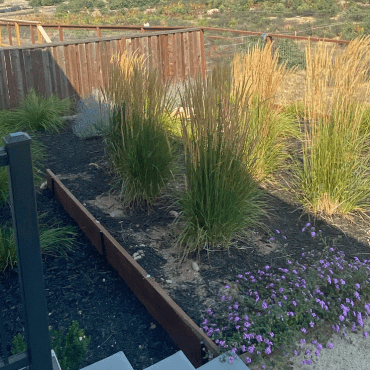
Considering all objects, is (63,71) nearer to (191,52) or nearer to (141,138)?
(191,52)

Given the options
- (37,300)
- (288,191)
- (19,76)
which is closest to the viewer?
(37,300)

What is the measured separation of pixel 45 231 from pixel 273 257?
1.78 metres

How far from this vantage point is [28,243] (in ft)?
4.37

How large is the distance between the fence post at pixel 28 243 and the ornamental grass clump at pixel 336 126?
2653 mm

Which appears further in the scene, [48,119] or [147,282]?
[48,119]

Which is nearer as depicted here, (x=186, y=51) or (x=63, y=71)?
(x=63, y=71)

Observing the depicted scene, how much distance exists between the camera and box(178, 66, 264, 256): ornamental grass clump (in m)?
2.90

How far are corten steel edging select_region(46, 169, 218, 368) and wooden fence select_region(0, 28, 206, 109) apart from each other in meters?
3.65

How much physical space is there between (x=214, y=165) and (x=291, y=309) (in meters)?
1.02

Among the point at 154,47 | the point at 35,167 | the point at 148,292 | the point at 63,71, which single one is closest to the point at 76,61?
the point at 63,71

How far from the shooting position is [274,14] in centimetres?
3159

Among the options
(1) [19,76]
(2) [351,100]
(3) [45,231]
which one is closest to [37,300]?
(3) [45,231]

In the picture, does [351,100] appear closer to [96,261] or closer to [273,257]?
[273,257]

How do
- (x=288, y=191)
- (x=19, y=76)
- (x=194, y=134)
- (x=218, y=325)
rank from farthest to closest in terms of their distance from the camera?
1. (x=19, y=76)
2. (x=288, y=191)
3. (x=194, y=134)
4. (x=218, y=325)
